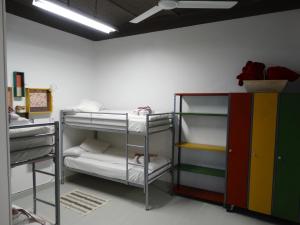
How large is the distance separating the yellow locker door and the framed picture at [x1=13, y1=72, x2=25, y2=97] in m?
3.57

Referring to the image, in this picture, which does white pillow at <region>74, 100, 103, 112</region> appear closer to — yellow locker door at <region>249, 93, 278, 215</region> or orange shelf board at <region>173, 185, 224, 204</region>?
orange shelf board at <region>173, 185, 224, 204</region>

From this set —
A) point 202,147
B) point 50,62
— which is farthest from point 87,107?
point 202,147

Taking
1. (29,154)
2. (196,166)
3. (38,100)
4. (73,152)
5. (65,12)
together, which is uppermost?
(65,12)

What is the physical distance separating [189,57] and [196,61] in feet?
0.50

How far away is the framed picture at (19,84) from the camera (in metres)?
3.32

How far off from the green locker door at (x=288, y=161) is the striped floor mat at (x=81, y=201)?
101 inches

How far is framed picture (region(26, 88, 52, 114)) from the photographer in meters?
3.50

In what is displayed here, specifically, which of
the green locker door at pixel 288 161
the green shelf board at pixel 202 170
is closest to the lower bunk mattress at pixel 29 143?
the green shelf board at pixel 202 170

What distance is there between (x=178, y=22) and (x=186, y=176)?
9.15ft

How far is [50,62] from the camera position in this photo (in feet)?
12.7

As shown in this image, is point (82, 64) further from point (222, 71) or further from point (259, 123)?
point (259, 123)

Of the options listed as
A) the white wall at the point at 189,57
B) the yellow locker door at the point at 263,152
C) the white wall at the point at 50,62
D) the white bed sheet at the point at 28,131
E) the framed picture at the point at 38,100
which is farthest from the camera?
the framed picture at the point at 38,100

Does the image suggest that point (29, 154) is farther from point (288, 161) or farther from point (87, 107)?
point (288, 161)

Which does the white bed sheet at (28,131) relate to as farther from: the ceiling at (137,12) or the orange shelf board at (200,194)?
the orange shelf board at (200,194)
